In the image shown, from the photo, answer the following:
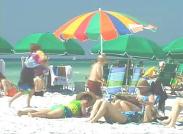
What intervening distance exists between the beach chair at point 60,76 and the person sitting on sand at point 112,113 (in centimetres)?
531

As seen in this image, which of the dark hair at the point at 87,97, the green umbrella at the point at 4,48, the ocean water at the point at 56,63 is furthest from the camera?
the ocean water at the point at 56,63

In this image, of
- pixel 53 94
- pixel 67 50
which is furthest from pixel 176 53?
pixel 53 94

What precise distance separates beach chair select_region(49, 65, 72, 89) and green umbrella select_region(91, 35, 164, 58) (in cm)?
189

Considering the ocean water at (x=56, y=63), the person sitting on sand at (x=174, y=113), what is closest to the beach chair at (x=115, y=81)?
the person sitting on sand at (x=174, y=113)

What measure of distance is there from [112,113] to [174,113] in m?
0.83

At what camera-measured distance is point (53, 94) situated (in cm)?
1163

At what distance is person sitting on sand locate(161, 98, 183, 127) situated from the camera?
6562 millimetres

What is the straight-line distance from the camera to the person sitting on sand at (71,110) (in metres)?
7.22

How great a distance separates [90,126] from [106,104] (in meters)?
0.38

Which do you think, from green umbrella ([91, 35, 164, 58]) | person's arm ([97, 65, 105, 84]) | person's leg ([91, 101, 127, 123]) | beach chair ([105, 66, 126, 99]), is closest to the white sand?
person's leg ([91, 101, 127, 123])

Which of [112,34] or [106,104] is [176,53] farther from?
[106,104]

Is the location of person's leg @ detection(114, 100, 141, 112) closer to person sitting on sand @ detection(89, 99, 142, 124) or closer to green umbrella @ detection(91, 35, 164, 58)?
person sitting on sand @ detection(89, 99, 142, 124)

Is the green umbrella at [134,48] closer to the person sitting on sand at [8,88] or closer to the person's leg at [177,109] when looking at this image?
the person sitting on sand at [8,88]

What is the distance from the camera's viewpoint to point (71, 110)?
7.36 meters
